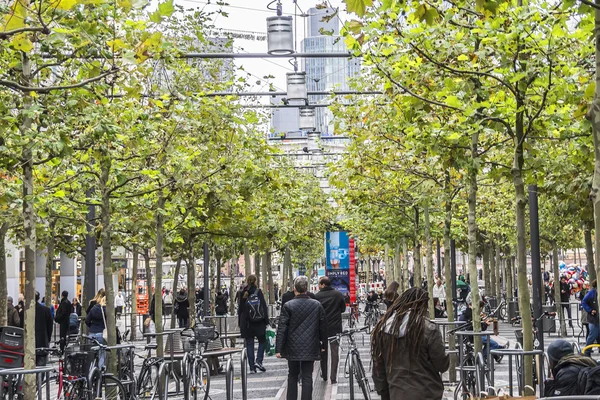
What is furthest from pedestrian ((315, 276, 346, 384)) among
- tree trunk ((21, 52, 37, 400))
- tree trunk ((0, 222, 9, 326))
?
tree trunk ((0, 222, 9, 326))

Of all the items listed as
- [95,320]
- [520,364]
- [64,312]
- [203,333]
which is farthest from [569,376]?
[64,312]

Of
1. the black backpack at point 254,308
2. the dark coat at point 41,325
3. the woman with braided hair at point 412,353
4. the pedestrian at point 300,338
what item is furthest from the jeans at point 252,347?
the woman with braided hair at point 412,353

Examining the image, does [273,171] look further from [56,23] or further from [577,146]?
[56,23]

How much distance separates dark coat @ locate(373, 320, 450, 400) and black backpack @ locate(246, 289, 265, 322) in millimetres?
11792

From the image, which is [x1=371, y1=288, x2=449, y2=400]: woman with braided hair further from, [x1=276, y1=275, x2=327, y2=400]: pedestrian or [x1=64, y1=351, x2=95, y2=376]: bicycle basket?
[x1=64, y1=351, x2=95, y2=376]: bicycle basket

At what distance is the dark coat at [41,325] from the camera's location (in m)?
19.0

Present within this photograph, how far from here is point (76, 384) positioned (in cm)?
1333

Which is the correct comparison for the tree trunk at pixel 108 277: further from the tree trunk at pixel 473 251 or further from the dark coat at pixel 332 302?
the tree trunk at pixel 473 251

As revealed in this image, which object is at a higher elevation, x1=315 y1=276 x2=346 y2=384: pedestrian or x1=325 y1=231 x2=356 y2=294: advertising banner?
x1=325 y1=231 x2=356 y2=294: advertising banner

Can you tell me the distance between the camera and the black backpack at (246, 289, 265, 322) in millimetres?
19906

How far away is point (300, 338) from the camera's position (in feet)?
42.7

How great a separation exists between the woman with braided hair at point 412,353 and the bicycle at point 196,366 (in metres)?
6.29

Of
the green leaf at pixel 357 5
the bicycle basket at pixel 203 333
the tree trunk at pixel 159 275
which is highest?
the green leaf at pixel 357 5

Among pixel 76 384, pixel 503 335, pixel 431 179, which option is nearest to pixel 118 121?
pixel 76 384
